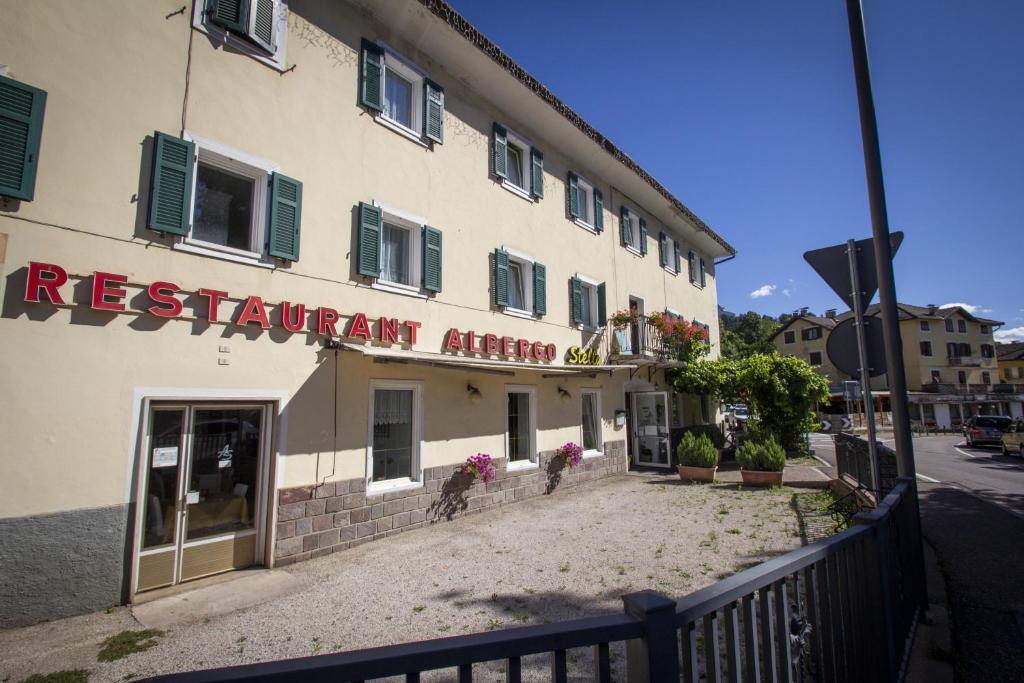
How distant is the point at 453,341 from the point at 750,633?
7.78 meters

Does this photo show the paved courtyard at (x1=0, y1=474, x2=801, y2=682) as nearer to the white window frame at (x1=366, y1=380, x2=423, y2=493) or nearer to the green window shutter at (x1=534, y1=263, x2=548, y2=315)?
the white window frame at (x1=366, y1=380, x2=423, y2=493)

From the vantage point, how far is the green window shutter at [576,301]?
13112 mm

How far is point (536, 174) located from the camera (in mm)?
12477

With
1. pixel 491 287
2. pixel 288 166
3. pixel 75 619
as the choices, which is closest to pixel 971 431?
pixel 491 287

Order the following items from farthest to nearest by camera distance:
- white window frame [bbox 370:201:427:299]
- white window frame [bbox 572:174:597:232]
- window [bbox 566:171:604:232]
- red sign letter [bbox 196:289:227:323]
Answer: white window frame [bbox 572:174:597:232] → window [bbox 566:171:604:232] → white window frame [bbox 370:201:427:299] → red sign letter [bbox 196:289:227:323]

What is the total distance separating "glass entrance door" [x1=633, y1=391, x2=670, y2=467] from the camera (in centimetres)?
1513

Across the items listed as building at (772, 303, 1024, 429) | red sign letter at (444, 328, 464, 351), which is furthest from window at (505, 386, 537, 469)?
building at (772, 303, 1024, 429)

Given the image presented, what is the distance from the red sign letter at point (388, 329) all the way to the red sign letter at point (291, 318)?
133 centimetres

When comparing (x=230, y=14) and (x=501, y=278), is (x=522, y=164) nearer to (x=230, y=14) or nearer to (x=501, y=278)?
(x=501, y=278)

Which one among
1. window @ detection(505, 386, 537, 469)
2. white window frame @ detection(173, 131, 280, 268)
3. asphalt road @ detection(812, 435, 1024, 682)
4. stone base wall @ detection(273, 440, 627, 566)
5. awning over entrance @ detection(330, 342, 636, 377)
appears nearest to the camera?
asphalt road @ detection(812, 435, 1024, 682)

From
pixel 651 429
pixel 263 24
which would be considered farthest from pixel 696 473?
pixel 263 24

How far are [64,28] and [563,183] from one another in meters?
10.4

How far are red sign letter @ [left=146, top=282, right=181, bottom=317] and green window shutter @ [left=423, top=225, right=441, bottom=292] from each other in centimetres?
400

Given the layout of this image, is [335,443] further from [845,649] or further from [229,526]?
[845,649]
